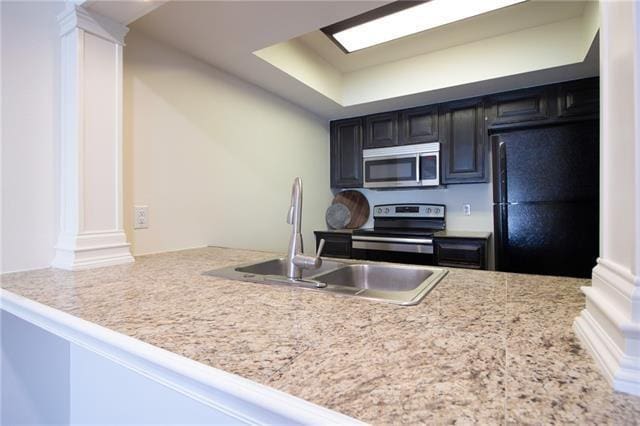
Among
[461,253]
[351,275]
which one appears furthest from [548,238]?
[351,275]

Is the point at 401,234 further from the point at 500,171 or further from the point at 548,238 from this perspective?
the point at 548,238

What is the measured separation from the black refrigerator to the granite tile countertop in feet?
3.41

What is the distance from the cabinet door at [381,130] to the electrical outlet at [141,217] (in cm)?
222

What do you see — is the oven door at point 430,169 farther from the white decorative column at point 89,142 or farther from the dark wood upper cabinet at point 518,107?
the white decorative column at point 89,142

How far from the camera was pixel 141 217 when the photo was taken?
1747mm

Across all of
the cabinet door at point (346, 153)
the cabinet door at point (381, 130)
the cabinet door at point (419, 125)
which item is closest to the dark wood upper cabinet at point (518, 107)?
the cabinet door at point (419, 125)

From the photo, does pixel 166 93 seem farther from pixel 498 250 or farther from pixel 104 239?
pixel 498 250

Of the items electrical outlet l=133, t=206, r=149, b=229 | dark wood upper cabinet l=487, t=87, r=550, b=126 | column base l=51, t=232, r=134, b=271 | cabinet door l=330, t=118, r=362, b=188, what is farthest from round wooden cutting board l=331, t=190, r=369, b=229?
column base l=51, t=232, r=134, b=271

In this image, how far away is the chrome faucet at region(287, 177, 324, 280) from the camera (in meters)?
1.20

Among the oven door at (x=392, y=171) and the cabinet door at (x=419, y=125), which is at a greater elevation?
the cabinet door at (x=419, y=125)

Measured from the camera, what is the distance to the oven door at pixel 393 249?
263 cm

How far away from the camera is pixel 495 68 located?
7.65 ft

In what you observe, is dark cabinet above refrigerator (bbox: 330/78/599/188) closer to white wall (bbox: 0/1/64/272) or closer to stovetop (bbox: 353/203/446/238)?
stovetop (bbox: 353/203/446/238)

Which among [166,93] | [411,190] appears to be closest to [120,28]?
[166,93]
